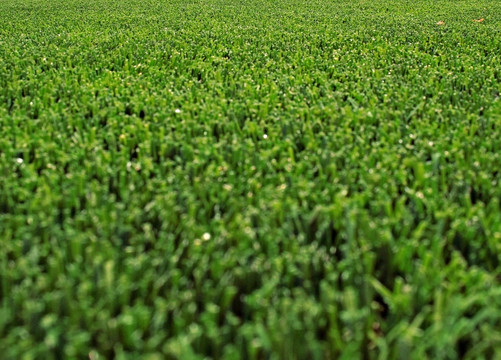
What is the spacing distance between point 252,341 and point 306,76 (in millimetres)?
2674

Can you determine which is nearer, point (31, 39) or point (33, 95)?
point (33, 95)

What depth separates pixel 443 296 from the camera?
1.51 meters

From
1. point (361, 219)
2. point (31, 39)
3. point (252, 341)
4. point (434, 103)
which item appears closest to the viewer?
point (252, 341)

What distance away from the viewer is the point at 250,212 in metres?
1.89

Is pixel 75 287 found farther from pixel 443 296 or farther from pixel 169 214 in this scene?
pixel 443 296

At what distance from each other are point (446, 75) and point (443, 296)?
8.51ft

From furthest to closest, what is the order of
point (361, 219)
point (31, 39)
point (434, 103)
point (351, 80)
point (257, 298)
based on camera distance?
point (31, 39) < point (351, 80) < point (434, 103) < point (361, 219) < point (257, 298)

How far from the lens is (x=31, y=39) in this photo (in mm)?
5363

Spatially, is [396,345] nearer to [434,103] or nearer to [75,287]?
[75,287]

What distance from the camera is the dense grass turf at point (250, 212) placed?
140 cm

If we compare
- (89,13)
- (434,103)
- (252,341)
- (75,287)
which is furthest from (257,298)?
(89,13)

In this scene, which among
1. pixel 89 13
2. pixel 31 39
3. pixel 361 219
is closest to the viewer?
pixel 361 219

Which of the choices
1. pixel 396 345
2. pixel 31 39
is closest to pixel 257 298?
pixel 396 345

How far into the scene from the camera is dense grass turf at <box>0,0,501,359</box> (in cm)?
140
